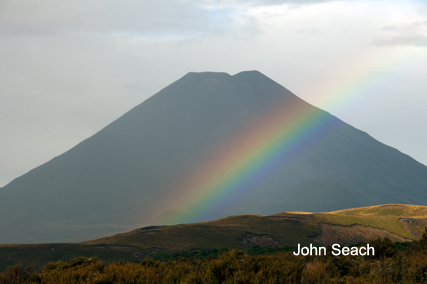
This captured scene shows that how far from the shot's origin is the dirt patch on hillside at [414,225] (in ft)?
176

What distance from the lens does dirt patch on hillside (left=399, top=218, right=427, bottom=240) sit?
176 ft

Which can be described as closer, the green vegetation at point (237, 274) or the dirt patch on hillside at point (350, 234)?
the green vegetation at point (237, 274)

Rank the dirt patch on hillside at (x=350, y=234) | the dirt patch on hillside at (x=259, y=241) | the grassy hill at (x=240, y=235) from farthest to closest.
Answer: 1. the dirt patch on hillside at (x=350, y=234)
2. the dirt patch on hillside at (x=259, y=241)
3. the grassy hill at (x=240, y=235)

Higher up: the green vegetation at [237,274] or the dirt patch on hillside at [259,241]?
the green vegetation at [237,274]

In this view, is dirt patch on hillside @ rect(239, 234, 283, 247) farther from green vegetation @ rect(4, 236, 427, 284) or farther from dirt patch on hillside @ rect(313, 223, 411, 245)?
green vegetation @ rect(4, 236, 427, 284)

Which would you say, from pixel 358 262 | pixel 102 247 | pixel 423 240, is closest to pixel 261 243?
pixel 102 247

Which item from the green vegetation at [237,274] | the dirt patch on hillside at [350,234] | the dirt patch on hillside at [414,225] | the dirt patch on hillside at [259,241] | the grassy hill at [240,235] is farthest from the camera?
the dirt patch on hillside at [414,225]

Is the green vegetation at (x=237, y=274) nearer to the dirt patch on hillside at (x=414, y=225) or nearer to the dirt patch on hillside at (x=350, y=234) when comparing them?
the dirt patch on hillside at (x=350, y=234)

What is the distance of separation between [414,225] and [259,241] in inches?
937

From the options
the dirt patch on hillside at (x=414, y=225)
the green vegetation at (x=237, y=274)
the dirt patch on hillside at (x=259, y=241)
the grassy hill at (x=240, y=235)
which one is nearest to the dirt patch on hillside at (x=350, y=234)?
the grassy hill at (x=240, y=235)

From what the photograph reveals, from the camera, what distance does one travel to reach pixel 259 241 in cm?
4809

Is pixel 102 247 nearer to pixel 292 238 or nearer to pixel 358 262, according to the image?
pixel 292 238

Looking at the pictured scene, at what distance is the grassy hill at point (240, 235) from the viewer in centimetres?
4025

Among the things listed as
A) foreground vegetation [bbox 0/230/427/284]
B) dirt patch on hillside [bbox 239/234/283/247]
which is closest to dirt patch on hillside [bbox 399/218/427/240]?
dirt patch on hillside [bbox 239/234/283/247]
